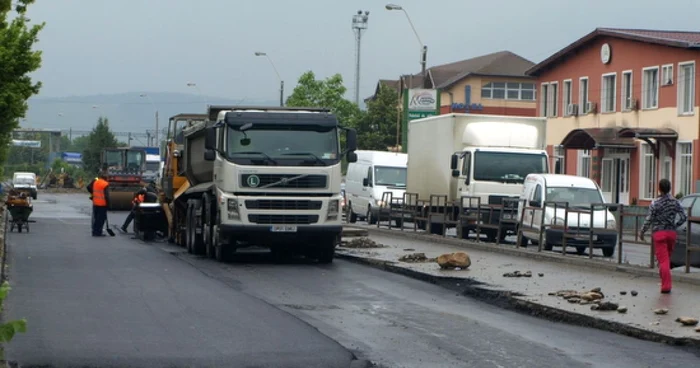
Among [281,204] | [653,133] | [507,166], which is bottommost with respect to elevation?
[281,204]

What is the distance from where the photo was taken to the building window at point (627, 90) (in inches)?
2037

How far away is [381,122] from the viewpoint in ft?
269

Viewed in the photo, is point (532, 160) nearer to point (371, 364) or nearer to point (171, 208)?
point (171, 208)

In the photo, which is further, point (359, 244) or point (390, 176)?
point (390, 176)

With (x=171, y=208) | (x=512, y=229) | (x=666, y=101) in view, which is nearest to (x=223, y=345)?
(x=512, y=229)

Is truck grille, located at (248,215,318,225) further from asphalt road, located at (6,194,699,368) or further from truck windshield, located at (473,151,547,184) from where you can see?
truck windshield, located at (473,151,547,184)

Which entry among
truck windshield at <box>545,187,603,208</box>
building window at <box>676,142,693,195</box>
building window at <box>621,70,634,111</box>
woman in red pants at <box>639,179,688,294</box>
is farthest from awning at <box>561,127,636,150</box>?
woman in red pants at <box>639,179,688,294</box>

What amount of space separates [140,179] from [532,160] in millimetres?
29633

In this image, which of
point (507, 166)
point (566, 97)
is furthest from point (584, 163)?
point (507, 166)

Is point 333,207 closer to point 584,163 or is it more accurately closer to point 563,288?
point 563,288

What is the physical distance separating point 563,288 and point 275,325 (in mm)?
5935

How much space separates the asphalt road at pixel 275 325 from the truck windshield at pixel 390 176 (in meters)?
21.0

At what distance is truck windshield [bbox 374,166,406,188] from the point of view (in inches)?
1634

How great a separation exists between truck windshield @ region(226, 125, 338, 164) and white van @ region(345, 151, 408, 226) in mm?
18289
